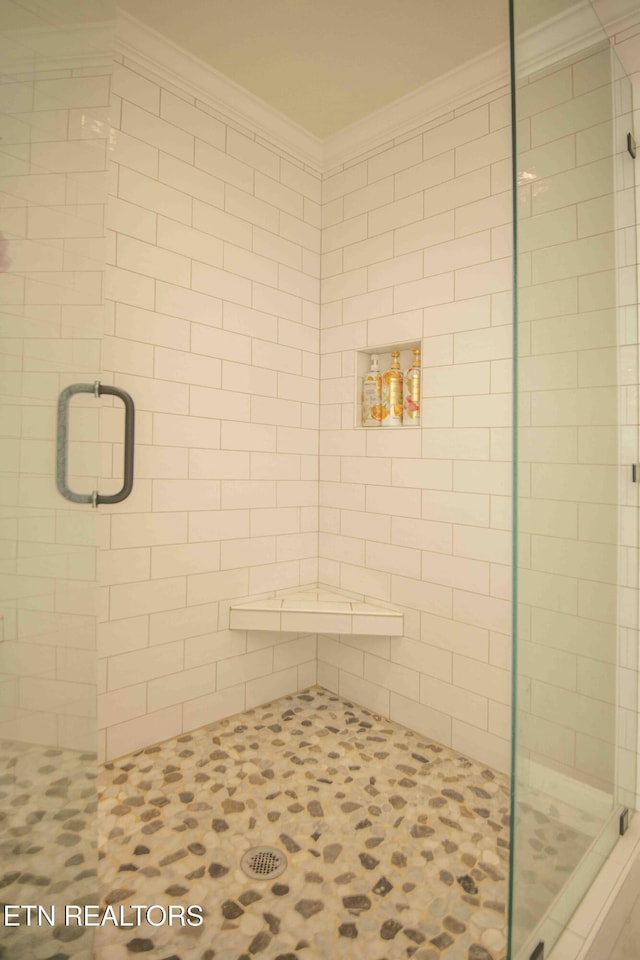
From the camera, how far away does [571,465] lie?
44.7 inches

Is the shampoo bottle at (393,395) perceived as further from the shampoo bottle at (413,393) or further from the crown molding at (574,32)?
the crown molding at (574,32)

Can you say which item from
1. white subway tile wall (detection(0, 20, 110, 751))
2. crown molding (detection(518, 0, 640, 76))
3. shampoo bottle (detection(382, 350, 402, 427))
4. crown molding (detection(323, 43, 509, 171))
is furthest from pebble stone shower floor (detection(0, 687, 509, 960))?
crown molding (detection(323, 43, 509, 171))

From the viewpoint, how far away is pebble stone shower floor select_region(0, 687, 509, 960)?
111 cm

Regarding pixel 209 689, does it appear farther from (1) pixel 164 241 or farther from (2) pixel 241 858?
(1) pixel 164 241

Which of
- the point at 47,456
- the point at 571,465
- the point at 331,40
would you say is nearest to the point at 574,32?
the point at 331,40

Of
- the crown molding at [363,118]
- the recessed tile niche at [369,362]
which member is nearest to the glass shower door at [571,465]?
the crown molding at [363,118]

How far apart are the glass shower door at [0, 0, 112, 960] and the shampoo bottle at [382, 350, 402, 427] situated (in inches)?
55.4

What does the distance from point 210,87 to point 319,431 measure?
1498mm

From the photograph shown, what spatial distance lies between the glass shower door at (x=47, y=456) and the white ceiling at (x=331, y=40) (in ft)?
3.05

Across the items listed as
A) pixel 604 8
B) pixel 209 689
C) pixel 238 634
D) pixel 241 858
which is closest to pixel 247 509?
pixel 238 634

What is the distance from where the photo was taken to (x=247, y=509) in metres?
2.21

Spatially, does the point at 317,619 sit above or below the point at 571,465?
below

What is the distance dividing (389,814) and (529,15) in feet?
6.64

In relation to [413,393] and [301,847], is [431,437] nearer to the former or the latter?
[413,393]
